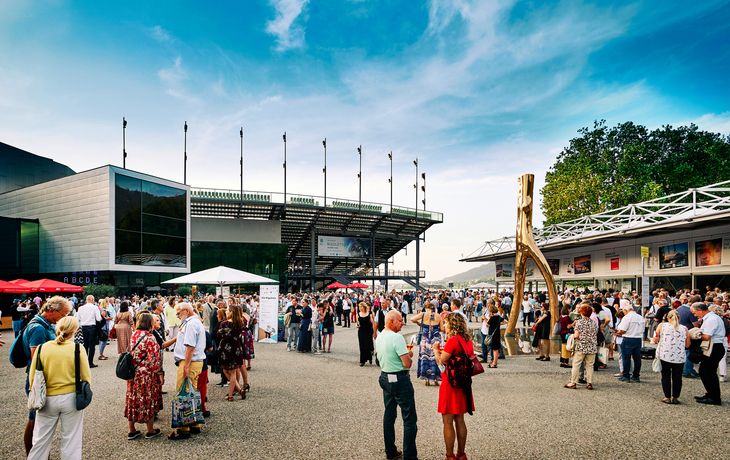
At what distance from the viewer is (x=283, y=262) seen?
47.4 m

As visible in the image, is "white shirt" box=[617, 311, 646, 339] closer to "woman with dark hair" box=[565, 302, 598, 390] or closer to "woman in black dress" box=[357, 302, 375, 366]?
"woman with dark hair" box=[565, 302, 598, 390]

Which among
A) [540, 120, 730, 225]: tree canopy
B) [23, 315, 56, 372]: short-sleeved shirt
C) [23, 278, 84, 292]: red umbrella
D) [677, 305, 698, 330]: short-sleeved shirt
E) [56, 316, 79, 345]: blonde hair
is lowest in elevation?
[23, 278, 84, 292]: red umbrella

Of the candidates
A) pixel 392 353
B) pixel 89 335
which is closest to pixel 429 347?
pixel 392 353

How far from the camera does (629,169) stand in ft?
101

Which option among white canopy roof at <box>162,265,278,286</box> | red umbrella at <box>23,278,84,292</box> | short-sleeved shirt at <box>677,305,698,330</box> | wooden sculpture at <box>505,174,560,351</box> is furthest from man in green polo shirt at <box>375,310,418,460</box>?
red umbrella at <box>23,278,84,292</box>

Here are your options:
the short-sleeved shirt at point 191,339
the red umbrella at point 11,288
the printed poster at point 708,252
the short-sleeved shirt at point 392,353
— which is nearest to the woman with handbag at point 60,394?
the short-sleeved shirt at point 191,339

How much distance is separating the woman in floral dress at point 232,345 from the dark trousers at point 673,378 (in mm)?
6913

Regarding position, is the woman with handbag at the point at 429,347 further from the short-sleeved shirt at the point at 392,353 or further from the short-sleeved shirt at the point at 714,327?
the short-sleeved shirt at the point at 714,327

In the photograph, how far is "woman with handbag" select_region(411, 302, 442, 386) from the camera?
8461mm

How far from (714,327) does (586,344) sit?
189 cm

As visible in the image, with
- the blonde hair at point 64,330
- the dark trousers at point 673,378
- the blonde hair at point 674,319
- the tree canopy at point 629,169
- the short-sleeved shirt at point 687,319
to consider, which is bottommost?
the dark trousers at point 673,378

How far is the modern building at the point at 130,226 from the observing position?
29.2 metres

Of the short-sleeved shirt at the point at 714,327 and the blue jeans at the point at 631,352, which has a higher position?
the short-sleeved shirt at the point at 714,327

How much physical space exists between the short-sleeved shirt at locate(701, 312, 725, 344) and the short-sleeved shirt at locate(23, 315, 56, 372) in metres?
9.28
